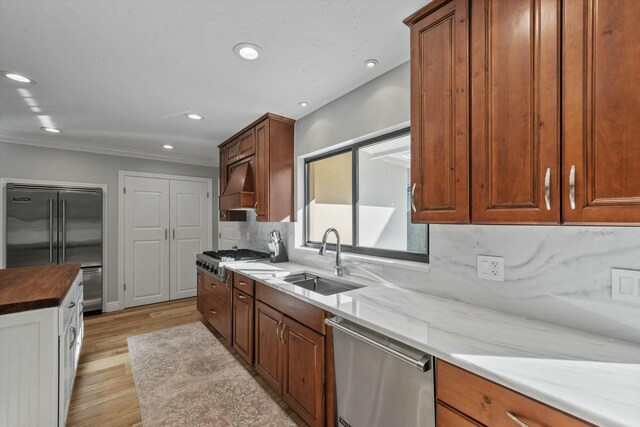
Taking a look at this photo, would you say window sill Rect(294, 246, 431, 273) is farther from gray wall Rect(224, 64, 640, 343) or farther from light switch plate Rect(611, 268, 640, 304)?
light switch plate Rect(611, 268, 640, 304)

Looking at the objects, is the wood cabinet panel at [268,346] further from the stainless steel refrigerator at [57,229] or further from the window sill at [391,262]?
the stainless steel refrigerator at [57,229]

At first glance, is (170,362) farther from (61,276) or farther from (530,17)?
(530,17)

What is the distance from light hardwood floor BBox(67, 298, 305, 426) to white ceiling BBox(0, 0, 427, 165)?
2.45 meters

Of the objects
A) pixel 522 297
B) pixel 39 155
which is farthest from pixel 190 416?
pixel 39 155

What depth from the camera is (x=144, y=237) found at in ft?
14.7

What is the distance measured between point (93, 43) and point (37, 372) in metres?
1.92

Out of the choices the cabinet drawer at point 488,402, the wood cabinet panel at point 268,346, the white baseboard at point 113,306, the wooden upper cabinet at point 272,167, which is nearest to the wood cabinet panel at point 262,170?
the wooden upper cabinet at point 272,167

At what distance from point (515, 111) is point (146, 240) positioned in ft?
16.4

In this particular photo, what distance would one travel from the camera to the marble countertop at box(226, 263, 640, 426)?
751mm

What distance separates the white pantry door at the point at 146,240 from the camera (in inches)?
171

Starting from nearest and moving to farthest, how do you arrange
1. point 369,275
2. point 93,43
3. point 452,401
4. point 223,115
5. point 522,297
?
point 452,401 → point 522,297 → point 93,43 → point 369,275 → point 223,115

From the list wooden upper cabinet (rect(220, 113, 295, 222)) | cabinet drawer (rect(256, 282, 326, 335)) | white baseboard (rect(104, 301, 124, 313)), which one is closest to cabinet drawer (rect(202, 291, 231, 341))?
cabinet drawer (rect(256, 282, 326, 335))

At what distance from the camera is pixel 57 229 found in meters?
3.70

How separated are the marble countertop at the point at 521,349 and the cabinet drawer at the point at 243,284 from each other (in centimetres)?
89
